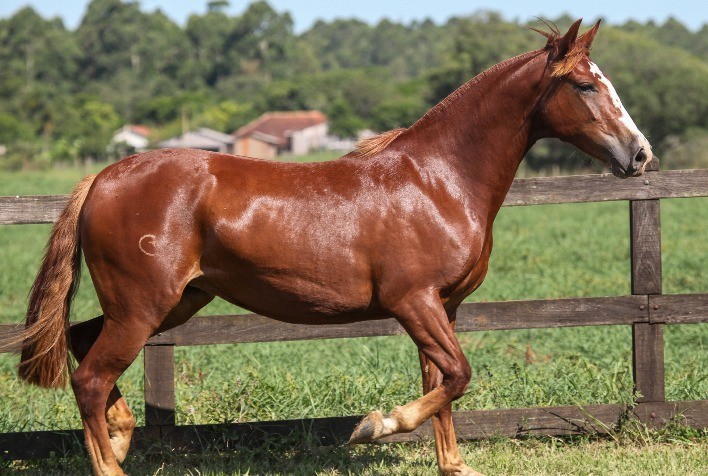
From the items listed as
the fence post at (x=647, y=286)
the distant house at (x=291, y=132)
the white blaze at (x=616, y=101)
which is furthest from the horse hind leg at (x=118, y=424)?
the distant house at (x=291, y=132)

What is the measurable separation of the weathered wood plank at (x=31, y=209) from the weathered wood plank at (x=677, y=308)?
3.45 m

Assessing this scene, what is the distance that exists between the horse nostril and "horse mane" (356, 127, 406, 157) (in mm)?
1179

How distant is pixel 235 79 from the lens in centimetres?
15262

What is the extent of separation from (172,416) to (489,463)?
71.7 inches

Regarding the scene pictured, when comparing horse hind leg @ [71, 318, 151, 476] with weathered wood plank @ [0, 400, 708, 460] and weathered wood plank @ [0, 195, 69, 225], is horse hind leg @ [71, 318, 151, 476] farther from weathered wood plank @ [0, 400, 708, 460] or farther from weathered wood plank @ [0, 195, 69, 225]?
weathered wood plank @ [0, 195, 69, 225]

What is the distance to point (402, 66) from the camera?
19625 cm

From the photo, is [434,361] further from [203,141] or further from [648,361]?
[203,141]

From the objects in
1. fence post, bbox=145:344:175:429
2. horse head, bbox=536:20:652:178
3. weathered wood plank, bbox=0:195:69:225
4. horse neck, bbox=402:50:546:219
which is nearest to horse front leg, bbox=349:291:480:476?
horse neck, bbox=402:50:546:219

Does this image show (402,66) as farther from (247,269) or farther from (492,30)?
(247,269)

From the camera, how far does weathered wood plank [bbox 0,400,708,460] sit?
5.50 metres

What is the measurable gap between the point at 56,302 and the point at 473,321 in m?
2.34

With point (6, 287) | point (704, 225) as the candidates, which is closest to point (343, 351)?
point (6, 287)

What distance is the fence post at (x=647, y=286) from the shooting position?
221 inches

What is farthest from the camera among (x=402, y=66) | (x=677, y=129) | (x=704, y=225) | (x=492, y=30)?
(x=402, y=66)
